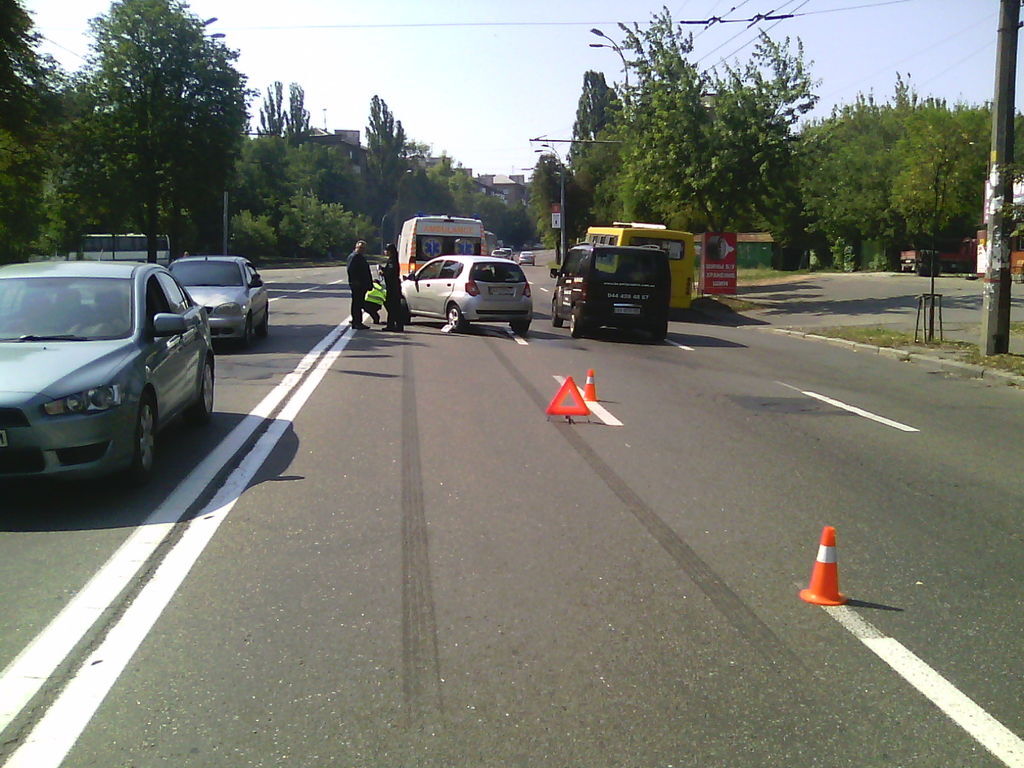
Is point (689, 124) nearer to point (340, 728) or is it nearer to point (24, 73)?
point (24, 73)

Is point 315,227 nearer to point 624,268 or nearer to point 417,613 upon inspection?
point 624,268

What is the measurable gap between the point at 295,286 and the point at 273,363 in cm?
3217

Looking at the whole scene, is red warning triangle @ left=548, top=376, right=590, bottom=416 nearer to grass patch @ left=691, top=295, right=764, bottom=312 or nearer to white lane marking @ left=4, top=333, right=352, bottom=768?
white lane marking @ left=4, top=333, right=352, bottom=768

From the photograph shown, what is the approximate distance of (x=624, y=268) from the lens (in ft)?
71.5

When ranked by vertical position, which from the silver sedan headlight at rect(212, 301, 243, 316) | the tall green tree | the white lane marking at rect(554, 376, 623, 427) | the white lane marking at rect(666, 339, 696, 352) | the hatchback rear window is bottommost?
the white lane marking at rect(554, 376, 623, 427)

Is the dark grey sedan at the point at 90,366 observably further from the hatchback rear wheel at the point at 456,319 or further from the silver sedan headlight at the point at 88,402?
the hatchback rear wheel at the point at 456,319

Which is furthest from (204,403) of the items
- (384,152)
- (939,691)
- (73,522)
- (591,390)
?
(384,152)

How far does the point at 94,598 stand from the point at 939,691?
391 centimetres

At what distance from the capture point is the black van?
857 inches

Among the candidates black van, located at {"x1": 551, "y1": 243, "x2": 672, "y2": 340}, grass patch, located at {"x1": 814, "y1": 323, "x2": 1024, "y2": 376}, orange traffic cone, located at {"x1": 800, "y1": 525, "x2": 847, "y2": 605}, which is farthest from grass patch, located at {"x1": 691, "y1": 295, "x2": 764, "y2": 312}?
orange traffic cone, located at {"x1": 800, "y1": 525, "x2": 847, "y2": 605}

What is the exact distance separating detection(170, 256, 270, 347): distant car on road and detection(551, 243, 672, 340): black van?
631 cm

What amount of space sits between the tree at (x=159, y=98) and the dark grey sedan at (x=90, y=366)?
125 feet

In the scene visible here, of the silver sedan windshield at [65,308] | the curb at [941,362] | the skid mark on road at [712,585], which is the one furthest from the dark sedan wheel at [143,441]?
the curb at [941,362]

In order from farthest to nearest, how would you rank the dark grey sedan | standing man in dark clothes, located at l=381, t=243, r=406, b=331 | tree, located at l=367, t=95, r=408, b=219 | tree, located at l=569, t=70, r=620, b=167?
1. tree, located at l=367, t=95, r=408, b=219
2. tree, located at l=569, t=70, r=620, b=167
3. standing man in dark clothes, located at l=381, t=243, r=406, b=331
4. the dark grey sedan
